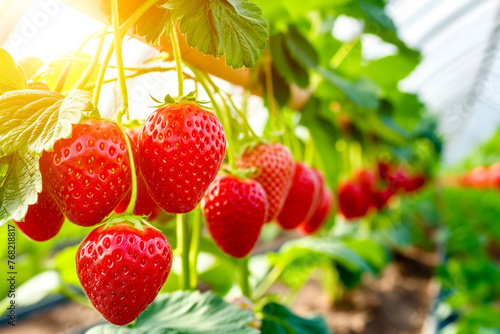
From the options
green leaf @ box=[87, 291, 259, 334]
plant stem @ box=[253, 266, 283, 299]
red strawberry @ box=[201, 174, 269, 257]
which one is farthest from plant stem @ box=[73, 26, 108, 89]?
plant stem @ box=[253, 266, 283, 299]

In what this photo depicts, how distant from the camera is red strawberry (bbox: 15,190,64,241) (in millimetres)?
478

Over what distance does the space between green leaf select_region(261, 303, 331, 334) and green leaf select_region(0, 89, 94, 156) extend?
649 millimetres

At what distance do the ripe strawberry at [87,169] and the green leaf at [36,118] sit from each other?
0.02m

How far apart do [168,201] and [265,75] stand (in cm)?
65

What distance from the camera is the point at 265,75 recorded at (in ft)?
3.44

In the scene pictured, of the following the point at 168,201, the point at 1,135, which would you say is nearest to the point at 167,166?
the point at 168,201

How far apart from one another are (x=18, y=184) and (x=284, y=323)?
679 mm

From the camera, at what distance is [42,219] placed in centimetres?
49

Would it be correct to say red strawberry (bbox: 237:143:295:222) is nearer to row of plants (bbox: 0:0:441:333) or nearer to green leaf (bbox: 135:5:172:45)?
row of plants (bbox: 0:0:441:333)

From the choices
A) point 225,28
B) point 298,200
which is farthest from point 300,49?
point 225,28

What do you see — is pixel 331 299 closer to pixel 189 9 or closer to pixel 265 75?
pixel 265 75

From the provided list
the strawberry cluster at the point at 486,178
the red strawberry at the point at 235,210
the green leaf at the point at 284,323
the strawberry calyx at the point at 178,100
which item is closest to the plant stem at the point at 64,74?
the strawberry calyx at the point at 178,100

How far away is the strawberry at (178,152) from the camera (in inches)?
17.6

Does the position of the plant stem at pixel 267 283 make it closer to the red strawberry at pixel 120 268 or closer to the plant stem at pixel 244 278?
the plant stem at pixel 244 278
